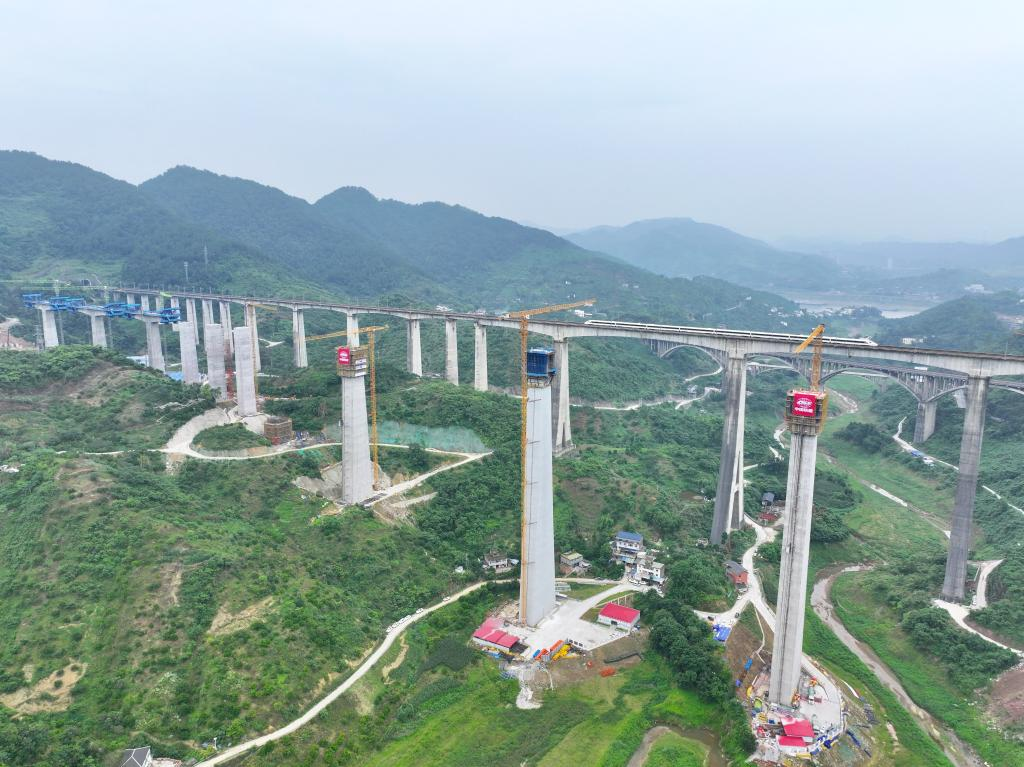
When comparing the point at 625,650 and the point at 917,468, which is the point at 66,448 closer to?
the point at 625,650

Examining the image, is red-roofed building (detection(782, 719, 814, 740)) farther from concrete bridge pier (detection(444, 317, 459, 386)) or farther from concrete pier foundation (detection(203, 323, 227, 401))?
concrete pier foundation (detection(203, 323, 227, 401))

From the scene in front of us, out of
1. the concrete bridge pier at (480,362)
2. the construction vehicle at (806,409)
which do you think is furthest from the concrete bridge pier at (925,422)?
the construction vehicle at (806,409)

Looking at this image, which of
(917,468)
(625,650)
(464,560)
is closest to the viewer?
(625,650)

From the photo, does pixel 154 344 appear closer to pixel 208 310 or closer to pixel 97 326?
pixel 97 326

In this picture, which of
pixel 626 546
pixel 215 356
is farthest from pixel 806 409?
pixel 215 356

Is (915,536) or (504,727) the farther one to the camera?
(915,536)

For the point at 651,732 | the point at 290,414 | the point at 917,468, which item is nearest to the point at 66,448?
the point at 290,414

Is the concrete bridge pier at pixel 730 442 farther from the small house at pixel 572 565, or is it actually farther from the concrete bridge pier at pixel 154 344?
the concrete bridge pier at pixel 154 344

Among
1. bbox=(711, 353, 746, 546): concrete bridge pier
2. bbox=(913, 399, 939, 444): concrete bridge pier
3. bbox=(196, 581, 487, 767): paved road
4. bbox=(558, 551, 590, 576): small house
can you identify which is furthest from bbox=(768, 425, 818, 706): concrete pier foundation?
bbox=(913, 399, 939, 444): concrete bridge pier
